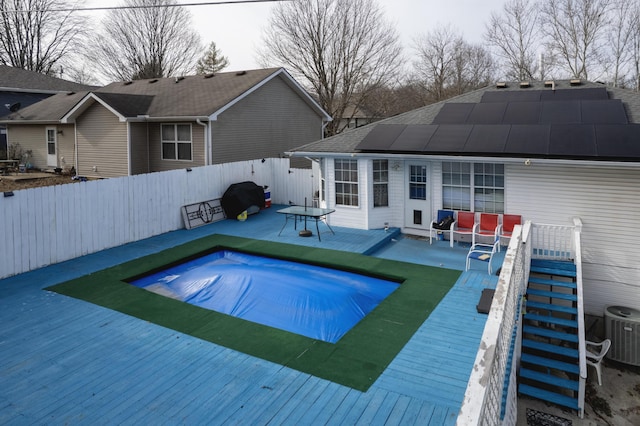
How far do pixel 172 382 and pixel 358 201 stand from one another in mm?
8052

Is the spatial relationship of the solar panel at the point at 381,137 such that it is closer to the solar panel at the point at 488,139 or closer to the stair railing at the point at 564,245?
the solar panel at the point at 488,139

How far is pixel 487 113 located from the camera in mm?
12086

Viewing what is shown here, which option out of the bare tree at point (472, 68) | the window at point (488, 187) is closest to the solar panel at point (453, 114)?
the window at point (488, 187)

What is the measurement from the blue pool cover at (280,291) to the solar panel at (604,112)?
20.3 ft

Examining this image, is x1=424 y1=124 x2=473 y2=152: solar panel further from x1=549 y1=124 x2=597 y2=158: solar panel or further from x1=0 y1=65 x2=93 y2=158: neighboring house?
x1=0 y1=65 x2=93 y2=158: neighboring house

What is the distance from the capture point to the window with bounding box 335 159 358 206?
490 inches

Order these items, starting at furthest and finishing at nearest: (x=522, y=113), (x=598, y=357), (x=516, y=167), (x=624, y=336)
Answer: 1. (x=522, y=113)
2. (x=516, y=167)
3. (x=624, y=336)
4. (x=598, y=357)

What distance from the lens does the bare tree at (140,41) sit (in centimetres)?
4056

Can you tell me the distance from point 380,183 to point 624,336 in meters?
6.40

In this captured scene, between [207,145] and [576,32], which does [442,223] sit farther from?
[576,32]

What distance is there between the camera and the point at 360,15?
29625mm

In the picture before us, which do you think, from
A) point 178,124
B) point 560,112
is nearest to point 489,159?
point 560,112

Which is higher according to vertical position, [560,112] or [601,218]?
[560,112]

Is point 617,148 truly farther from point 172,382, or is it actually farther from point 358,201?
point 172,382
